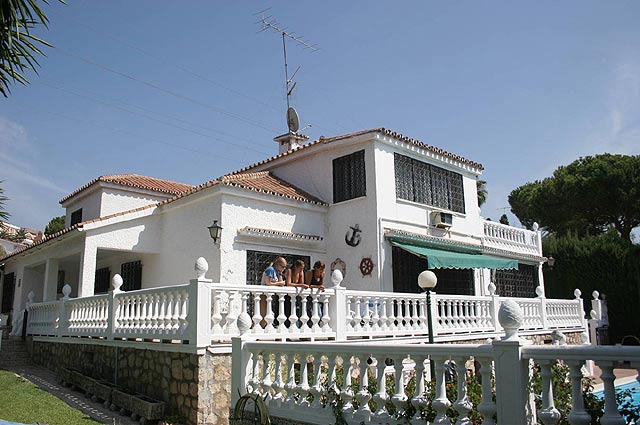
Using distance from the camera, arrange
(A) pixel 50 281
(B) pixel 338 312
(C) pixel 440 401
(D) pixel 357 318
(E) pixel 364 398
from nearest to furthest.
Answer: (C) pixel 440 401 < (E) pixel 364 398 < (B) pixel 338 312 < (D) pixel 357 318 < (A) pixel 50 281

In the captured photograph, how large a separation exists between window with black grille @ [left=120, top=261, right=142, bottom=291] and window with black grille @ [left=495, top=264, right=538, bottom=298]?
14.6 m

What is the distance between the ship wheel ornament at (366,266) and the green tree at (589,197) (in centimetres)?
2533

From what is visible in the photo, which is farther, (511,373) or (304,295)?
(304,295)

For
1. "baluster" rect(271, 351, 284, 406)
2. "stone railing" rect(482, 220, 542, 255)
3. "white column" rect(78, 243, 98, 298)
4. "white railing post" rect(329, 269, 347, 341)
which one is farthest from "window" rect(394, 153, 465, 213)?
"baluster" rect(271, 351, 284, 406)

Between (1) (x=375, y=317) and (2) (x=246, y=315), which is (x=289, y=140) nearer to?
(1) (x=375, y=317)

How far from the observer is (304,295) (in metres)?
11.3

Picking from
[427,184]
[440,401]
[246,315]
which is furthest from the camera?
[427,184]

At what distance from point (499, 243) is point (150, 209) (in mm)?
14799

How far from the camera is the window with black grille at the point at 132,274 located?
745 inches

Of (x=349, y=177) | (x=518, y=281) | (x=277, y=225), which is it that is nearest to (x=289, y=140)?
(x=349, y=177)

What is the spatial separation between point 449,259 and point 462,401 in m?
12.1

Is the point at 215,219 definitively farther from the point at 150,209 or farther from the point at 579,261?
the point at 579,261

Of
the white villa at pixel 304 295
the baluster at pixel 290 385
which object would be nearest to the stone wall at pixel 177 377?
the white villa at pixel 304 295

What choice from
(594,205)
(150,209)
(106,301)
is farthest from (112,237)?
(594,205)
